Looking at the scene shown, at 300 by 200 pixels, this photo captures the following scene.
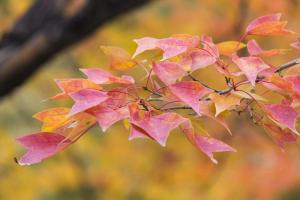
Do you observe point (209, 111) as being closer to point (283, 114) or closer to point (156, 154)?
point (283, 114)

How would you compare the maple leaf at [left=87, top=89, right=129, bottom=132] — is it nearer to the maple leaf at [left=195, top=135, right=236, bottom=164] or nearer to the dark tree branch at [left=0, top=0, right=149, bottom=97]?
the maple leaf at [left=195, top=135, right=236, bottom=164]

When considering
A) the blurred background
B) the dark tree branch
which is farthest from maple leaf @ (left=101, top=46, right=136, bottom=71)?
the blurred background

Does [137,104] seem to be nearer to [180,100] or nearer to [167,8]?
[180,100]

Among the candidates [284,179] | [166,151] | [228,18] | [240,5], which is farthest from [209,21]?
[284,179]

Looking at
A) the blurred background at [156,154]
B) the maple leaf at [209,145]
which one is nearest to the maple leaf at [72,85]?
the maple leaf at [209,145]

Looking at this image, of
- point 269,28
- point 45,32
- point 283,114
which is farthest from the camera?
point 45,32

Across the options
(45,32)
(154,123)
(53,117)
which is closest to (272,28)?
(154,123)
